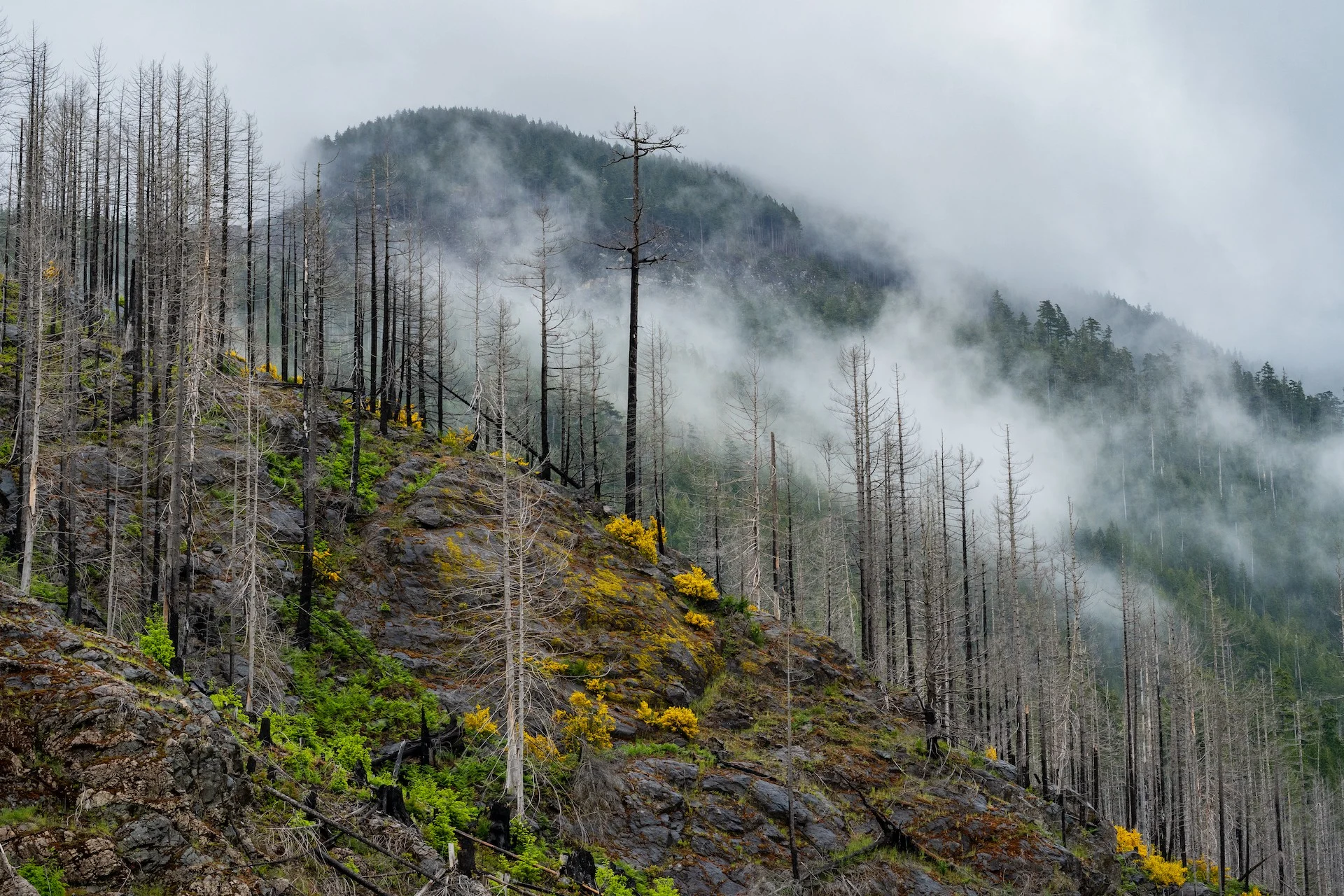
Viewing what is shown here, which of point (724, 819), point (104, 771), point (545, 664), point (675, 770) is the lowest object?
point (724, 819)

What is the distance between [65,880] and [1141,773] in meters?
89.7

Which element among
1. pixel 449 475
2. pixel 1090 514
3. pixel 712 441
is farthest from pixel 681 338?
pixel 449 475

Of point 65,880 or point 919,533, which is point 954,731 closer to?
point 65,880

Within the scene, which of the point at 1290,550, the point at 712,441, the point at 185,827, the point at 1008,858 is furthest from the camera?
the point at 1290,550

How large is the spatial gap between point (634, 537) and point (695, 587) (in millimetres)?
3044

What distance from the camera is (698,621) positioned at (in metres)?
26.6

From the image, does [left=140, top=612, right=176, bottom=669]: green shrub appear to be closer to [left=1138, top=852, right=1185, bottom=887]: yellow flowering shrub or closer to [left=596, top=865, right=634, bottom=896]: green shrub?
[left=596, top=865, right=634, bottom=896]: green shrub

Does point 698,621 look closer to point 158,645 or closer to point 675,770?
point 675,770

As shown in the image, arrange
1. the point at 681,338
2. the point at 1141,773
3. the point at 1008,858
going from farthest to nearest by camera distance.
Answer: the point at 681,338
the point at 1141,773
the point at 1008,858

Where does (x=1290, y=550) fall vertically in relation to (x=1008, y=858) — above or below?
below

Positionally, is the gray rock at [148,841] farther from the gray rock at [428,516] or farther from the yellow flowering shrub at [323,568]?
the gray rock at [428,516]

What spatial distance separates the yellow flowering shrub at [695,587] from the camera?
28.2m

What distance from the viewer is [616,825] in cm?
1786

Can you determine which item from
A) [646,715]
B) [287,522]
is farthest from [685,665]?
[287,522]
